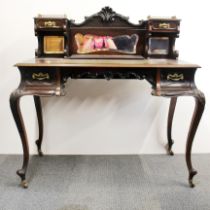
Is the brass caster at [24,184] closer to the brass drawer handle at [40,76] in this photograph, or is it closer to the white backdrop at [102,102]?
the white backdrop at [102,102]

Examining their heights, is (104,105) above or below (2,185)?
above

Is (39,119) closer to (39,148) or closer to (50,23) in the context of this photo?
(39,148)

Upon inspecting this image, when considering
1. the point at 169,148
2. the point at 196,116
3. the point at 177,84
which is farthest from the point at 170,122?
the point at 177,84

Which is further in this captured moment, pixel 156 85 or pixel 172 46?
pixel 172 46

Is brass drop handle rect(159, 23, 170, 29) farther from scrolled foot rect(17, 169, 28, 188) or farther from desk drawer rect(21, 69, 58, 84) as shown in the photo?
scrolled foot rect(17, 169, 28, 188)

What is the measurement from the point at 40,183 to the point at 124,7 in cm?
139

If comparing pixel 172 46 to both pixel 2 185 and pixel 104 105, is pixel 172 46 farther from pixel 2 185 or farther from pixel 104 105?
pixel 2 185

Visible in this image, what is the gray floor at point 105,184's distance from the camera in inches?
58.0

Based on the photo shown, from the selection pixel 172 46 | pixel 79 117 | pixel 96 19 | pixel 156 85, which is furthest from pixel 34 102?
pixel 172 46

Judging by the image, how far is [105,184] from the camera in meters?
1.67

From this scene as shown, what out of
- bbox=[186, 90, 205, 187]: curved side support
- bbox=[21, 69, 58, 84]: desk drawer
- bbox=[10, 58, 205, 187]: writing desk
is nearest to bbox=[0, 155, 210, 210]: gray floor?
bbox=[186, 90, 205, 187]: curved side support

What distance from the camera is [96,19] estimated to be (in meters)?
1.75

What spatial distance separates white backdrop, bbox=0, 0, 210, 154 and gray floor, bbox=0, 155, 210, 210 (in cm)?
12

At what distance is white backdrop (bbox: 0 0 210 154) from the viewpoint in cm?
188
